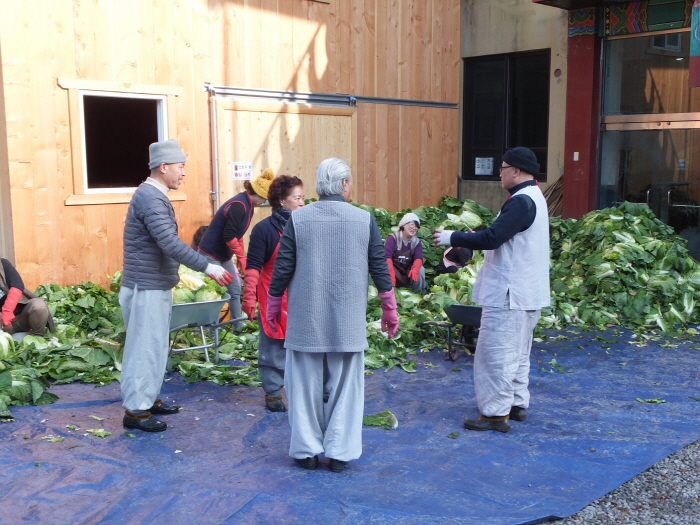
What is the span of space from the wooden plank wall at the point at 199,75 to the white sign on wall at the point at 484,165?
0.45m

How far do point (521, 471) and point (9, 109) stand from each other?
6.69 metres

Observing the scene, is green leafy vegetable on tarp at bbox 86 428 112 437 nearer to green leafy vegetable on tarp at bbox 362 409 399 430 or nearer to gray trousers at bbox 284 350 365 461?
gray trousers at bbox 284 350 365 461

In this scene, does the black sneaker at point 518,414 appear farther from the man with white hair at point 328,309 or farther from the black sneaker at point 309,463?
the black sneaker at point 309,463

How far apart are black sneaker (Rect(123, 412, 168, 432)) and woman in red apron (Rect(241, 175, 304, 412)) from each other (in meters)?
0.84

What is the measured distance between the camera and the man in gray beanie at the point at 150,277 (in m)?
4.93

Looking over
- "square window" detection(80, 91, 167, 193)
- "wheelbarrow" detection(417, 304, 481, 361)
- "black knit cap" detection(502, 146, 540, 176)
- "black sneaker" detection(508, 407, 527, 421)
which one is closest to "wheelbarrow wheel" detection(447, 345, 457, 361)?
"wheelbarrow" detection(417, 304, 481, 361)

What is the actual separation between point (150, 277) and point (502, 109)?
10.3 meters

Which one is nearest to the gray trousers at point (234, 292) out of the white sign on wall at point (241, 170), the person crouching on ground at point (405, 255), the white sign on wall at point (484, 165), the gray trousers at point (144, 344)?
the person crouching on ground at point (405, 255)

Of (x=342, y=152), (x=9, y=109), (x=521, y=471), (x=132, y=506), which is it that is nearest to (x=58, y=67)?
(x=9, y=109)

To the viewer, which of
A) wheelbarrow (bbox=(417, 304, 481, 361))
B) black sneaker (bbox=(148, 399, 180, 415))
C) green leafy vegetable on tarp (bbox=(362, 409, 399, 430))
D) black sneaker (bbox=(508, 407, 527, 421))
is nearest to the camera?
green leafy vegetable on tarp (bbox=(362, 409, 399, 430))

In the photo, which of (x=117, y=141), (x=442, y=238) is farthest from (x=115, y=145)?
(x=442, y=238)

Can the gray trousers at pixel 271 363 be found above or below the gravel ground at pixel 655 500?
above

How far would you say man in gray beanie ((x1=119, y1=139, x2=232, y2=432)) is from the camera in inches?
194

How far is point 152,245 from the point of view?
5008 millimetres
